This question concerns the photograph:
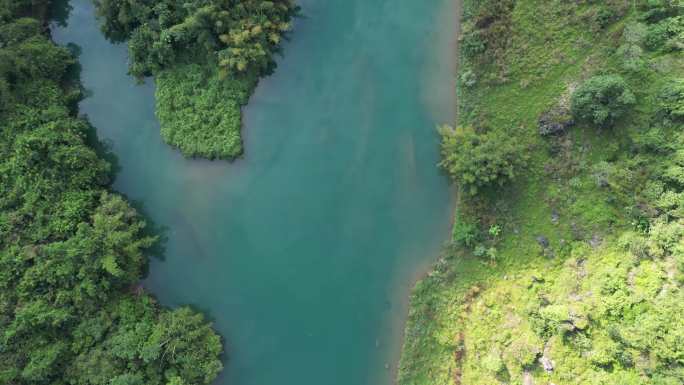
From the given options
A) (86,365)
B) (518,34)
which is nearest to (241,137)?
(86,365)

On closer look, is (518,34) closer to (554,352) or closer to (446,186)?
(446,186)

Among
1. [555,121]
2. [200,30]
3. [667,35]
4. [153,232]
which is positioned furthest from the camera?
[153,232]

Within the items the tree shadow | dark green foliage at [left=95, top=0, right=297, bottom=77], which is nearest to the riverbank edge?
dark green foliage at [left=95, top=0, right=297, bottom=77]

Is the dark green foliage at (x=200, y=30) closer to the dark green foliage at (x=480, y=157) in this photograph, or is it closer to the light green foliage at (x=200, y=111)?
the light green foliage at (x=200, y=111)

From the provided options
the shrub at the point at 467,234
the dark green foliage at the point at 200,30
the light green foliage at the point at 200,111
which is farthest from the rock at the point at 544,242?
the dark green foliage at the point at 200,30

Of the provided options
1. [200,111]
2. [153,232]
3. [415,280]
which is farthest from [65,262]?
[415,280]

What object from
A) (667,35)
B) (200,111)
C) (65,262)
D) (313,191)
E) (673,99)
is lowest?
(65,262)

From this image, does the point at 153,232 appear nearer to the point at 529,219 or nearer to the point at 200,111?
the point at 200,111
